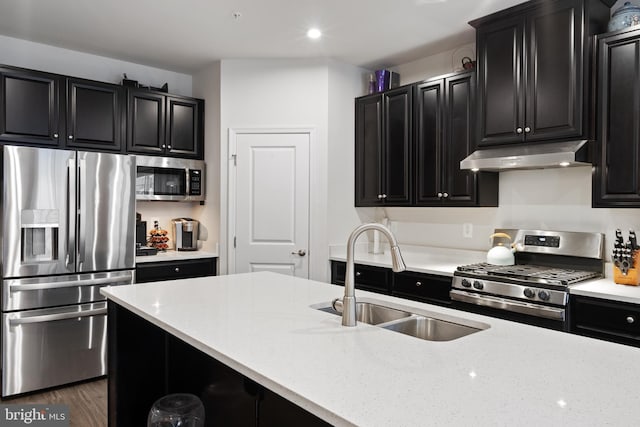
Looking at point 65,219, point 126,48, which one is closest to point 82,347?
point 65,219

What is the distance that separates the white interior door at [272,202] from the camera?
407 centimetres

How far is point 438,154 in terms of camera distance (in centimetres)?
355

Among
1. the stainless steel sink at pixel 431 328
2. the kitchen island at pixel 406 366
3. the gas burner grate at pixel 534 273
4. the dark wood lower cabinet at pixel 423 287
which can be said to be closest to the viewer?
the kitchen island at pixel 406 366

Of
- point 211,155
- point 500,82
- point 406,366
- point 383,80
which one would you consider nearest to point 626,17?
point 500,82

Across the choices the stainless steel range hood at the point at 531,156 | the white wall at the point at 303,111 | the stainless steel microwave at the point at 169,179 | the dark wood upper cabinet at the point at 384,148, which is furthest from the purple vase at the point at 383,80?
the stainless steel microwave at the point at 169,179

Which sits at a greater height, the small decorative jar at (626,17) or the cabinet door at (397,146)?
the small decorative jar at (626,17)

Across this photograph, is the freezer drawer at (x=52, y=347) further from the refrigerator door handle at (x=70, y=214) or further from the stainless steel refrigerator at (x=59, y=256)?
the refrigerator door handle at (x=70, y=214)

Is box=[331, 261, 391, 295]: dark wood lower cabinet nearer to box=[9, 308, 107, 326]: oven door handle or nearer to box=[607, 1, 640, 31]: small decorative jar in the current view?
box=[9, 308, 107, 326]: oven door handle

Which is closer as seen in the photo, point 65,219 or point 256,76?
point 65,219

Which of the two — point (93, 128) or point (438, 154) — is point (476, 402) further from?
point (93, 128)

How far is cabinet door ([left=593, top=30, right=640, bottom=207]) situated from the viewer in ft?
8.07

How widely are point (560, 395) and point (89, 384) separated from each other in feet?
11.2

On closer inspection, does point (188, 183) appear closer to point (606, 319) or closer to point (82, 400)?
point (82, 400)

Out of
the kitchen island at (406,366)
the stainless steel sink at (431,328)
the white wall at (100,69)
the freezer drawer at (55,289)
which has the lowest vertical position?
the freezer drawer at (55,289)
